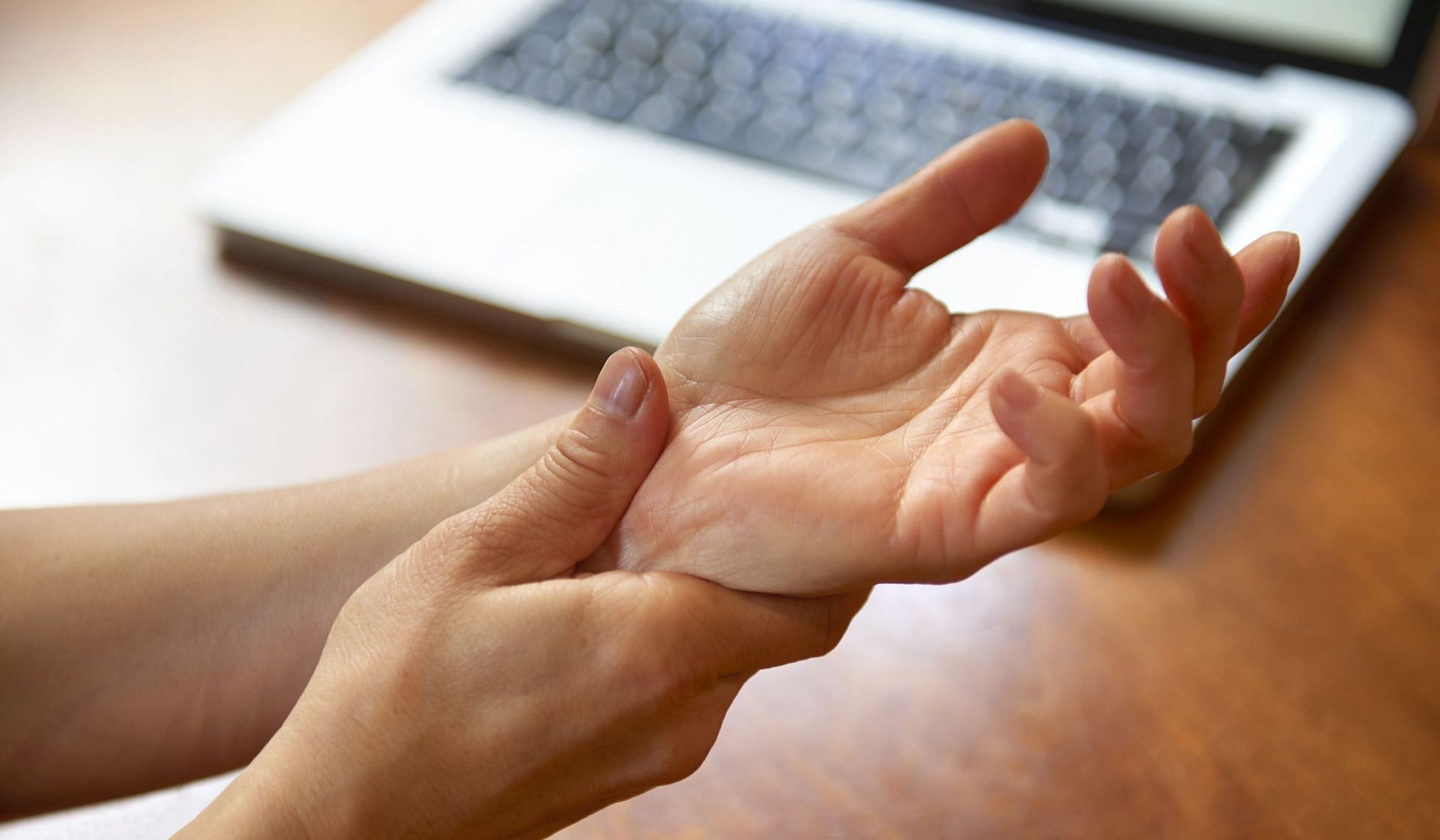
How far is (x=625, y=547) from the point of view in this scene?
49 cm

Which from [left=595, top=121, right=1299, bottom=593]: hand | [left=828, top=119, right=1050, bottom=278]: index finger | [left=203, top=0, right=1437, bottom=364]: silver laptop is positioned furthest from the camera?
[left=203, top=0, right=1437, bottom=364]: silver laptop

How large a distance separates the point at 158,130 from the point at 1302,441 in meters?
0.78

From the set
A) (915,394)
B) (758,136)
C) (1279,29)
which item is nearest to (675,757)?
(915,394)

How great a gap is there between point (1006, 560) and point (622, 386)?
0.23 metres

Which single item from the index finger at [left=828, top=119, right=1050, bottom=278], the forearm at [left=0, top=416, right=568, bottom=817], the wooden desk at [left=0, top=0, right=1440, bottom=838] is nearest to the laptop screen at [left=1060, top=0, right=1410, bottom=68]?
the wooden desk at [left=0, top=0, right=1440, bottom=838]

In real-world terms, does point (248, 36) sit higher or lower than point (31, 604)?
higher

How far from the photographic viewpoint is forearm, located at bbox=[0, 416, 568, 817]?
542 mm

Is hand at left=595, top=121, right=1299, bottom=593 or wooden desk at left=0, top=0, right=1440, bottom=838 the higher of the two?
hand at left=595, top=121, right=1299, bottom=593

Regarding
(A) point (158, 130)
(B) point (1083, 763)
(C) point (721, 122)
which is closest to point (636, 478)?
(B) point (1083, 763)

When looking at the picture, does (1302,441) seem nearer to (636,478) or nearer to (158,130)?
(636,478)

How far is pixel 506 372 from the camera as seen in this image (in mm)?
687

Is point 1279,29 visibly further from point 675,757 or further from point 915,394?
point 675,757

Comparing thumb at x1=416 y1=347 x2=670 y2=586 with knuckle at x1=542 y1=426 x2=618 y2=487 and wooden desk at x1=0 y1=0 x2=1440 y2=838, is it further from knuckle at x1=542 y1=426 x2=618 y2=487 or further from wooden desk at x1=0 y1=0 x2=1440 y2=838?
wooden desk at x1=0 y1=0 x2=1440 y2=838

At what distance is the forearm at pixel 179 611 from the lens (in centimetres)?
54
